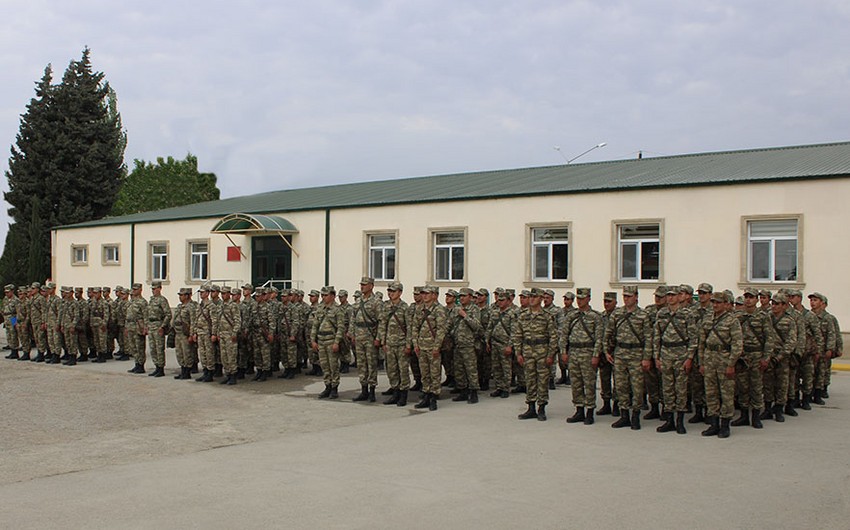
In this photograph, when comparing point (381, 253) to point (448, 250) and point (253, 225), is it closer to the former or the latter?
point (448, 250)

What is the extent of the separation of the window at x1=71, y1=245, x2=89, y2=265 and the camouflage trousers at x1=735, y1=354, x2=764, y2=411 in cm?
2818

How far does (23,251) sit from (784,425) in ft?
136

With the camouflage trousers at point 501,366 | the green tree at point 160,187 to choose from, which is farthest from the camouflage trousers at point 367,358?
the green tree at point 160,187

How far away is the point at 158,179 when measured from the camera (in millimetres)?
55312

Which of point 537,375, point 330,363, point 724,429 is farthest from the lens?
point 330,363

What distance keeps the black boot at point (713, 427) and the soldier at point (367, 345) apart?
4550mm

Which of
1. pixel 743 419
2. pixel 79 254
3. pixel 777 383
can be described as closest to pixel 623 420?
pixel 743 419

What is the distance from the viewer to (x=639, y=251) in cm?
1811

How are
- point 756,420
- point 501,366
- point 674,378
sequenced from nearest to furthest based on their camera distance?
point 674,378 → point 756,420 → point 501,366

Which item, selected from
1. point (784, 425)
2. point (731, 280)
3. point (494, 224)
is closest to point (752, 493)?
point (784, 425)

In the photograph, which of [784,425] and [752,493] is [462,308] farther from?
[752,493]

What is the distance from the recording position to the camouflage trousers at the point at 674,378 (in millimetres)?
8844

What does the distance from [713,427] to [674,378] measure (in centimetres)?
65

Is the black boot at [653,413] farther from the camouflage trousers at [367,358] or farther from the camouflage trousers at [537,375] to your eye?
the camouflage trousers at [367,358]
